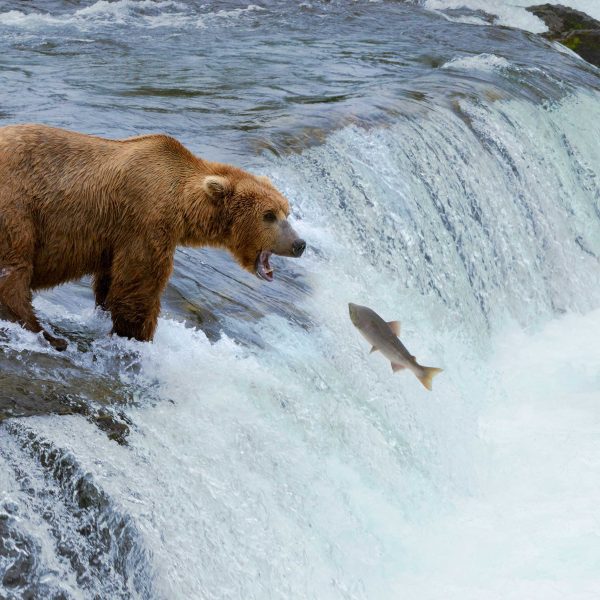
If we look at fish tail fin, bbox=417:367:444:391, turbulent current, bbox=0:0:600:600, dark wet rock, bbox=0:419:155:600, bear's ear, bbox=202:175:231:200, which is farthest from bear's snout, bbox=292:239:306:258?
dark wet rock, bbox=0:419:155:600

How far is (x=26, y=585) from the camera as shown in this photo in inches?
126

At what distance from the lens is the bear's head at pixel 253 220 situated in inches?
175

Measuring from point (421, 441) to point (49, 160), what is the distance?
2566 mm

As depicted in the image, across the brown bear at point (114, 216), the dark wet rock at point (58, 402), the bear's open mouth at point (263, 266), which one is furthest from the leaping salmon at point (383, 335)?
the dark wet rock at point (58, 402)

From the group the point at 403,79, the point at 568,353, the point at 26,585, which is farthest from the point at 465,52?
the point at 26,585

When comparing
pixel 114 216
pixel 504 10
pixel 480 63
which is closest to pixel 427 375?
pixel 114 216

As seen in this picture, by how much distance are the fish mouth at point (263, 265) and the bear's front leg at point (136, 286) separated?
15.7 inches

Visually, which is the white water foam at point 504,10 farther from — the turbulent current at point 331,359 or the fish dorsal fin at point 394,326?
the fish dorsal fin at point 394,326

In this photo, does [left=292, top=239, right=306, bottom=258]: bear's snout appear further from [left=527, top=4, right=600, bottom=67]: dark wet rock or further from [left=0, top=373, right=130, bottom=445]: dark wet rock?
[left=527, top=4, right=600, bottom=67]: dark wet rock

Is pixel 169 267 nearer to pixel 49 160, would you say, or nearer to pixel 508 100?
pixel 49 160

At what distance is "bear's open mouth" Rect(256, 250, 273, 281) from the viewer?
179 inches

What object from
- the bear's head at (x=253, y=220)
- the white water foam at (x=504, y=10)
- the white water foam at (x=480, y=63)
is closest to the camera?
the bear's head at (x=253, y=220)

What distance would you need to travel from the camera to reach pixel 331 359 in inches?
226

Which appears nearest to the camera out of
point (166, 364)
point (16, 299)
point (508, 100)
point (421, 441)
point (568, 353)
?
point (16, 299)
